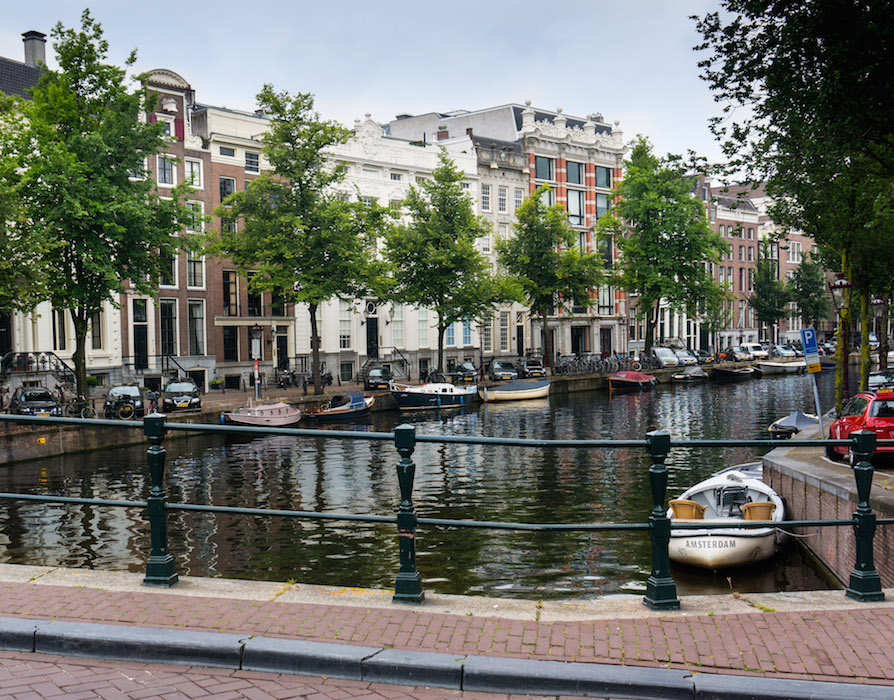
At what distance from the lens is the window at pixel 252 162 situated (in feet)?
159

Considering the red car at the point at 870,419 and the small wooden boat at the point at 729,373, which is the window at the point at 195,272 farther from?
the small wooden boat at the point at 729,373

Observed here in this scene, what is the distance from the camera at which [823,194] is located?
2231cm

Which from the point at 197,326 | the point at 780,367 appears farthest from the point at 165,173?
the point at 780,367

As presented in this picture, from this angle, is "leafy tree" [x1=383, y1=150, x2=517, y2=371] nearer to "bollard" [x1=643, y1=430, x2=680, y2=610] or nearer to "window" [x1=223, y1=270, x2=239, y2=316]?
"window" [x1=223, y1=270, x2=239, y2=316]

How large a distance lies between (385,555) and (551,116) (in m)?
63.3

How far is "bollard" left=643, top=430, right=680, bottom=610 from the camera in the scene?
5.85m

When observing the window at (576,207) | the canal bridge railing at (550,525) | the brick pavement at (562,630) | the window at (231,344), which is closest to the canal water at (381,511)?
the canal bridge railing at (550,525)

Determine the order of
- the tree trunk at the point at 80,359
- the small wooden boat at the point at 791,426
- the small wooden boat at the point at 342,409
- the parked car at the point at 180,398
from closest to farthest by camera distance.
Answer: the small wooden boat at the point at 791,426 < the tree trunk at the point at 80,359 < the parked car at the point at 180,398 < the small wooden boat at the point at 342,409

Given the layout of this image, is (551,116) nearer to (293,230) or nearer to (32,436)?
(293,230)

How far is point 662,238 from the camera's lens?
58.1 m

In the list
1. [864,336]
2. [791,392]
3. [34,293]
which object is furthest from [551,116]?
[34,293]

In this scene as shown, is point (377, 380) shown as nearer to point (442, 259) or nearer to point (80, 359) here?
point (442, 259)

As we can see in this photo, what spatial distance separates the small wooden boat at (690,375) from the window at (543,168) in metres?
20.8

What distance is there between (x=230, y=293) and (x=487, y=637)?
146ft
